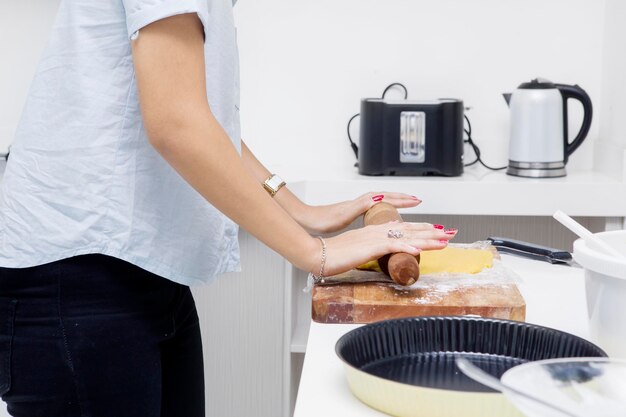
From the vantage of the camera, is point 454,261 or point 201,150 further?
point 454,261

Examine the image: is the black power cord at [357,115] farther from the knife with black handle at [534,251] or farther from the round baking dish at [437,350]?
the round baking dish at [437,350]

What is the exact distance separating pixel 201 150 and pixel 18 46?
153 centimetres

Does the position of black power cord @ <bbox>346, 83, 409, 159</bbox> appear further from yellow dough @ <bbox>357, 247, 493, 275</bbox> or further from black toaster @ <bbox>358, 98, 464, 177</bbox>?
yellow dough @ <bbox>357, 247, 493, 275</bbox>

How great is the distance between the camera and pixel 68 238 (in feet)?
3.51

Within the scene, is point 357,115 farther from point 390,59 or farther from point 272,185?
point 272,185

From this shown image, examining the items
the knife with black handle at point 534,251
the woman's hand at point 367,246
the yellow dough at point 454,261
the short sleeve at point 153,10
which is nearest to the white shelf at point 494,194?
the knife with black handle at point 534,251

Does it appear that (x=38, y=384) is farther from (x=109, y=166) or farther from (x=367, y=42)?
(x=367, y=42)

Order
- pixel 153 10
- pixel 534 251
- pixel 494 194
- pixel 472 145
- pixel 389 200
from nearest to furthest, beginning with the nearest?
pixel 153 10, pixel 534 251, pixel 389 200, pixel 494 194, pixel 472 145

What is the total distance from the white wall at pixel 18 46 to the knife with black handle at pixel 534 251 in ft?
4.74

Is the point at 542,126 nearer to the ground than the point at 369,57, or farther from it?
nearer to the ground

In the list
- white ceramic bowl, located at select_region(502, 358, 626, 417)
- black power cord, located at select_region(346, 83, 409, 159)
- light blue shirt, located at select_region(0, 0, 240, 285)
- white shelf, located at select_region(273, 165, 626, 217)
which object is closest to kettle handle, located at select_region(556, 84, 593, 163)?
white shelf, located at select_region(273, 165, 626, 217)

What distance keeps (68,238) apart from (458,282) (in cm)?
50

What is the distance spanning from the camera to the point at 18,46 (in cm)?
234

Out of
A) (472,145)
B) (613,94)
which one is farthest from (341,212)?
(613,94)
